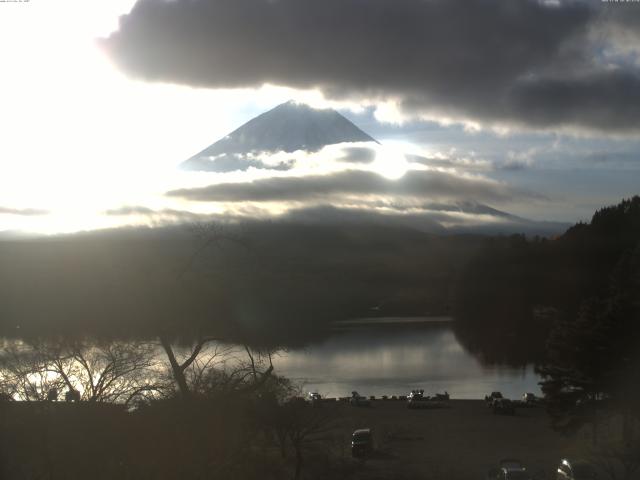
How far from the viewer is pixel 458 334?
1930 inches

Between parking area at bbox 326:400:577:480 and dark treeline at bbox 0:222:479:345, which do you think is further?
parking area at bbox 326:400:577:480

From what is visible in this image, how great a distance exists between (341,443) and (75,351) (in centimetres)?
941

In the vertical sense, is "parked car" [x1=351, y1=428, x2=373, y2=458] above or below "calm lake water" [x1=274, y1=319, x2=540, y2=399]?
above

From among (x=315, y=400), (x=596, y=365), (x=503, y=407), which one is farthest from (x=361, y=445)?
(x=503, y=407)

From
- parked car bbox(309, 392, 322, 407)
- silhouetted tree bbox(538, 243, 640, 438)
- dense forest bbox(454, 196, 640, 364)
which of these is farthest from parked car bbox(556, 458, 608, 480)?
dense forest bbox(454, 196, 640, 364)

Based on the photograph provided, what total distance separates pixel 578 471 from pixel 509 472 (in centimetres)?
129

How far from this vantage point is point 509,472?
410 inches

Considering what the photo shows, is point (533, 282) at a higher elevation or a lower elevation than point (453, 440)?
higher

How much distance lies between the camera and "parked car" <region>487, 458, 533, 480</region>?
10.3m

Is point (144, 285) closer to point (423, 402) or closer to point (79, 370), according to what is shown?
point (79, 370)

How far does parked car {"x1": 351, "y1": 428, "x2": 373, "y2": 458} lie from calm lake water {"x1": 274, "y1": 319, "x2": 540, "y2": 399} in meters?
7.67

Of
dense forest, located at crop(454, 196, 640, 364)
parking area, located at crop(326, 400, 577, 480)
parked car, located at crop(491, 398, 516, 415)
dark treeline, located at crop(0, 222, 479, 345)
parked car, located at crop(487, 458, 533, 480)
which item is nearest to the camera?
dark treeline, located at crop(0, 222, 479, 345)

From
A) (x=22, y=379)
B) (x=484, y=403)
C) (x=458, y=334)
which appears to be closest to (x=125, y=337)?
(x=22, y=379)

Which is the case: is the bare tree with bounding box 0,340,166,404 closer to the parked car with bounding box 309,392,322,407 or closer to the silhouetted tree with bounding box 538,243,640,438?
the parked car with bounding box 309,392,322,407
